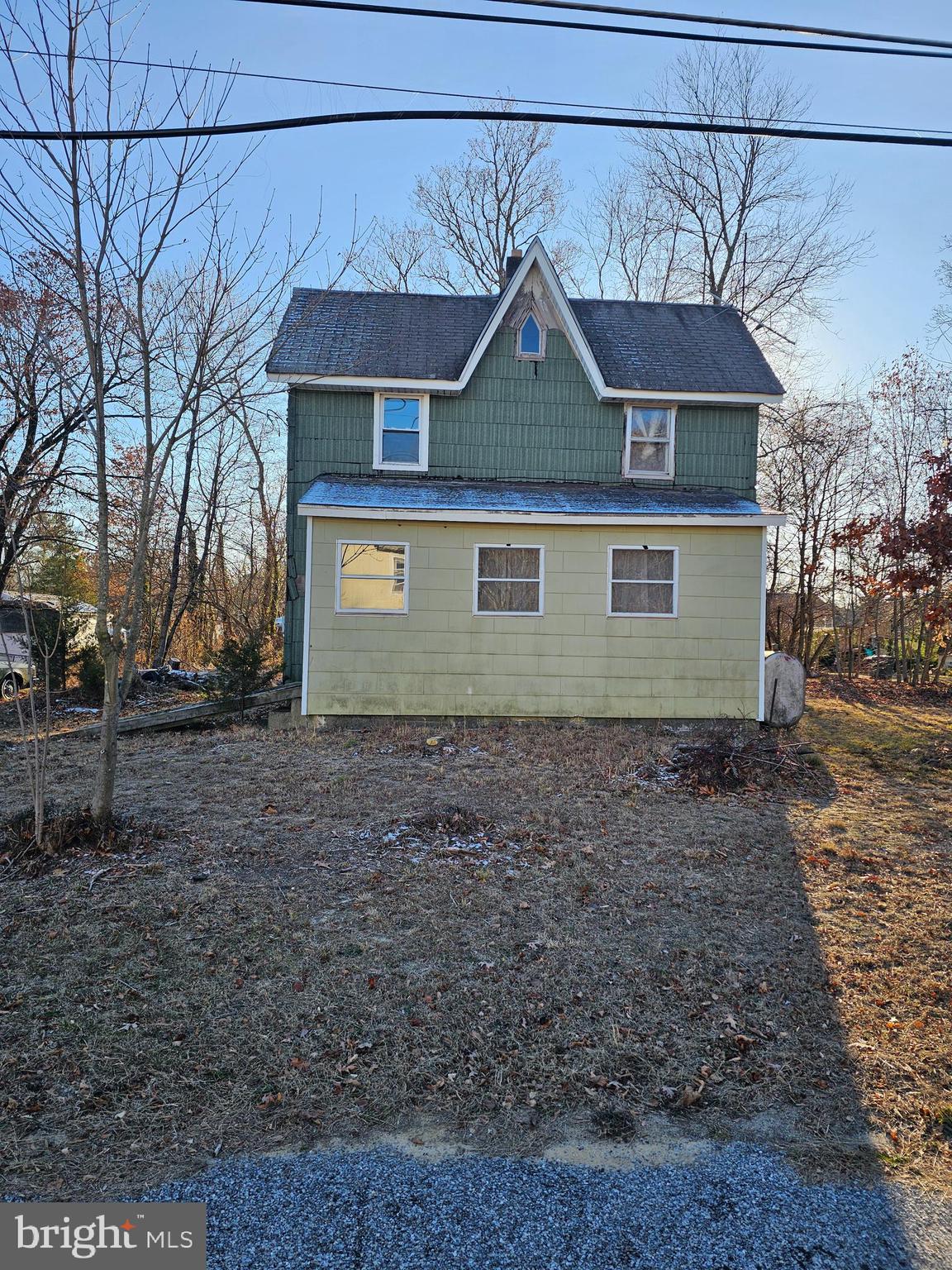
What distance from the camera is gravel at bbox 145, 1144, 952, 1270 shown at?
8.02ft

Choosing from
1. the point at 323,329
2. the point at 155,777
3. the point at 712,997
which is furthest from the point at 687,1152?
the point at 323,329

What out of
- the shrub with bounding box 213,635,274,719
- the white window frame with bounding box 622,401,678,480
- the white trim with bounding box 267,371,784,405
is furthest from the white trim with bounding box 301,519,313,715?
the white window frame with bounding box 622,401,678,480

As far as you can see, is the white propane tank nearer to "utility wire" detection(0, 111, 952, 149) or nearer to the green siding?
the green siding

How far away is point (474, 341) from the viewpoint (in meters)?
13.6

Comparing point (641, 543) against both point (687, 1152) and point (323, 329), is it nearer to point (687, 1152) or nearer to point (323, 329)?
point (323, 329)

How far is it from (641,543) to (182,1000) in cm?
915

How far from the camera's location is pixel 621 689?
11.6 metres

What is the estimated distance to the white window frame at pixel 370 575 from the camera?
11.3 metres

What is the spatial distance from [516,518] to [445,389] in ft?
9.75

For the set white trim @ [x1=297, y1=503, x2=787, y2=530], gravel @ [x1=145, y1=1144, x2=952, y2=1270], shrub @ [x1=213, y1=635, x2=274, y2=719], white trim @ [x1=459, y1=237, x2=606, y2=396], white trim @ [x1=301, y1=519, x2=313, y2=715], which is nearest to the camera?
gravel @ [x1=145, y1=1144, x2=952, y2=1270]

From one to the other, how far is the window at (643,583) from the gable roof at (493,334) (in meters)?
3.07

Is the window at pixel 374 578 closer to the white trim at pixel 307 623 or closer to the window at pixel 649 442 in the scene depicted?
the white trim at pixel 307 623

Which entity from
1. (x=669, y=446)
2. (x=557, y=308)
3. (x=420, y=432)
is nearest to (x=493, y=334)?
(x=557, y=308)

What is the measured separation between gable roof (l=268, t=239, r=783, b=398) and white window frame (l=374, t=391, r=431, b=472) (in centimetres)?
33
